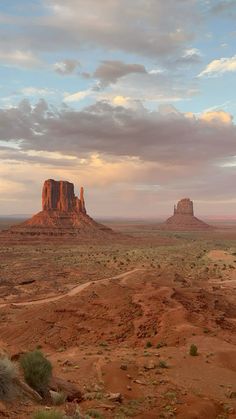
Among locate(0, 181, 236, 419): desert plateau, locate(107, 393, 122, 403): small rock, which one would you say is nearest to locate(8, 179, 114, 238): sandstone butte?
locate(0, 181, 236, 419): desert plateau

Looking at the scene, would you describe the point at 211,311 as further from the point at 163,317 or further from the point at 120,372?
the point at 120,372

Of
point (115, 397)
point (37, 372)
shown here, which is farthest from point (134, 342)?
point (37, 372)

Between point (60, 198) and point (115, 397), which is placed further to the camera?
point (60, 198)

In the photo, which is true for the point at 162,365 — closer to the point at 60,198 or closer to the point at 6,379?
the point at 6,379

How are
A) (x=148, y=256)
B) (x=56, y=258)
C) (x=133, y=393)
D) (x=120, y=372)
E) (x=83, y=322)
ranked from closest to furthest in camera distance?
(x=133, y=393) < (x=120, y=372) < (x=83, y=322) < (x=148, y=256) < (x=56, y=258)

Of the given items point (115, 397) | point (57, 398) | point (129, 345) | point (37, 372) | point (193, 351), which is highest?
point (37, 372)

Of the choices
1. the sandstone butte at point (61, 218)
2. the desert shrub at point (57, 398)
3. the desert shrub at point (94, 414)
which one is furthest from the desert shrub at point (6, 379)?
the sandstone butte at point (61, 218)

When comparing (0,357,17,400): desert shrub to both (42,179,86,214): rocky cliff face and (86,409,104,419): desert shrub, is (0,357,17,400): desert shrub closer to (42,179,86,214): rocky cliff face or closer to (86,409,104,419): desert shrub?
(86,409,104,419): desert shrub

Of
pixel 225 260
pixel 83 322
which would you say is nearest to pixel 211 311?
pixel 83 322
